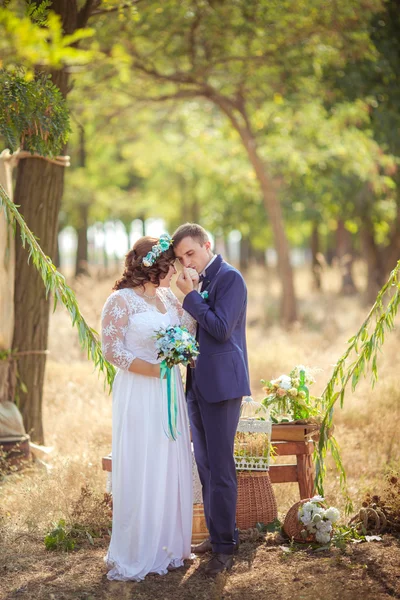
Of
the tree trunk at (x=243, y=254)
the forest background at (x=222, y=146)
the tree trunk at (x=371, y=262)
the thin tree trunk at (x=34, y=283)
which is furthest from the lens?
the tree trunk at (x=243, y=254)

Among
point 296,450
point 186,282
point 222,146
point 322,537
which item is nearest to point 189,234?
point 186,282

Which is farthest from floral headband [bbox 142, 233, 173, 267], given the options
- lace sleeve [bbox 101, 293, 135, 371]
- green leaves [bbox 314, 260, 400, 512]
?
green leaves [bbox 314, 260, 400, 512]

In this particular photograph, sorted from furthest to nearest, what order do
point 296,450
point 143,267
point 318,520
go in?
point 296,450
point 318,520
point 143,267

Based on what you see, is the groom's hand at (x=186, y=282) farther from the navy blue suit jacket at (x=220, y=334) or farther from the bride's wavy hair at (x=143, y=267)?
the bride's wavy hair at (x=143, y=267)

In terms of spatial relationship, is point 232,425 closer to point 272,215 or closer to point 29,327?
point 29,327

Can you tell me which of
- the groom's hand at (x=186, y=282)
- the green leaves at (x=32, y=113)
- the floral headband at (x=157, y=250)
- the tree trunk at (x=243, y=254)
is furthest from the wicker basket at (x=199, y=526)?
the tree trunk at (x=243, y=254)

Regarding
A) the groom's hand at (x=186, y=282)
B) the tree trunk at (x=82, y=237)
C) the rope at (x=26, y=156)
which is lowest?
the groom's hand at (x=186, y=282)

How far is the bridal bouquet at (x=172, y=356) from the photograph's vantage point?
4.70 metres

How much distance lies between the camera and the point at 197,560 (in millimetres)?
5191

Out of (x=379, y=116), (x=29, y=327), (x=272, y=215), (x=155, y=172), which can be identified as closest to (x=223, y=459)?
(x=29, y=327)

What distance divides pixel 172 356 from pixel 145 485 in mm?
965

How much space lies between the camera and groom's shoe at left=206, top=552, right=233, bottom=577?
489 cm

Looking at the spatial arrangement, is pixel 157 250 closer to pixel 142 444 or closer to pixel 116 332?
pixel 116 332

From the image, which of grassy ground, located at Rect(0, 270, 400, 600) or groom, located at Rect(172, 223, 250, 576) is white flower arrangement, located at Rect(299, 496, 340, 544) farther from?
groom, located at Rect(172, 223, 250, 576)
